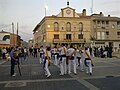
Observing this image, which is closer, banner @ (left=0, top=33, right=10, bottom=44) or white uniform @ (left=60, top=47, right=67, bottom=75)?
white uniform @ (left=60, top=47, right=67, bottom=75)

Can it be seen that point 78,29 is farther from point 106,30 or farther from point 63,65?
point 63,65

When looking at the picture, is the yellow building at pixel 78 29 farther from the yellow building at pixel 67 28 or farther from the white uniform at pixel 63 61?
the white uniform at pixel 63 61

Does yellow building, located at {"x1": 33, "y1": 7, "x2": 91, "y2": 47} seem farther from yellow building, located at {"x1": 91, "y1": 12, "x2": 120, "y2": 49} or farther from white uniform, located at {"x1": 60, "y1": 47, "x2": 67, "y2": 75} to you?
white uniform, located at {"x1": 60, "y1": 47, "x2": 67, "y2": 75}

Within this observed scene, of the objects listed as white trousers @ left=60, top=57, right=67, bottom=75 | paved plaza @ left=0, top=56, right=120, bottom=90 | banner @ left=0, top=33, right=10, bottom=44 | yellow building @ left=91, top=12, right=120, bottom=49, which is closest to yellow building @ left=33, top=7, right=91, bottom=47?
yellow building @ left=91, top=12, right=120, bottom=49

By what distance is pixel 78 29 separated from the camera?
75312 mm

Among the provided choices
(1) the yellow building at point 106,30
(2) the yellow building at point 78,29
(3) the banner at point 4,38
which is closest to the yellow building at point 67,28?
(2) the yellow building at point 78,29

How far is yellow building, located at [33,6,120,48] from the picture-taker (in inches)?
2869

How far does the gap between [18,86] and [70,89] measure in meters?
2.54

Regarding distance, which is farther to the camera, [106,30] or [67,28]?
[106,30]

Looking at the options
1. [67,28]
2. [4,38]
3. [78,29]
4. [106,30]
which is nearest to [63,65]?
[4,38]

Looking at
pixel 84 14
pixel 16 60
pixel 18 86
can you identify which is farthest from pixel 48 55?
pixel 84 14

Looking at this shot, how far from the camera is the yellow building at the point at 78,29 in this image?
72.9 metres

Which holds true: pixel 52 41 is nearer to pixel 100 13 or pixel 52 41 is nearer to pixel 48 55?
pixel 100 13

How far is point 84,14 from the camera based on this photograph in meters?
82.1
